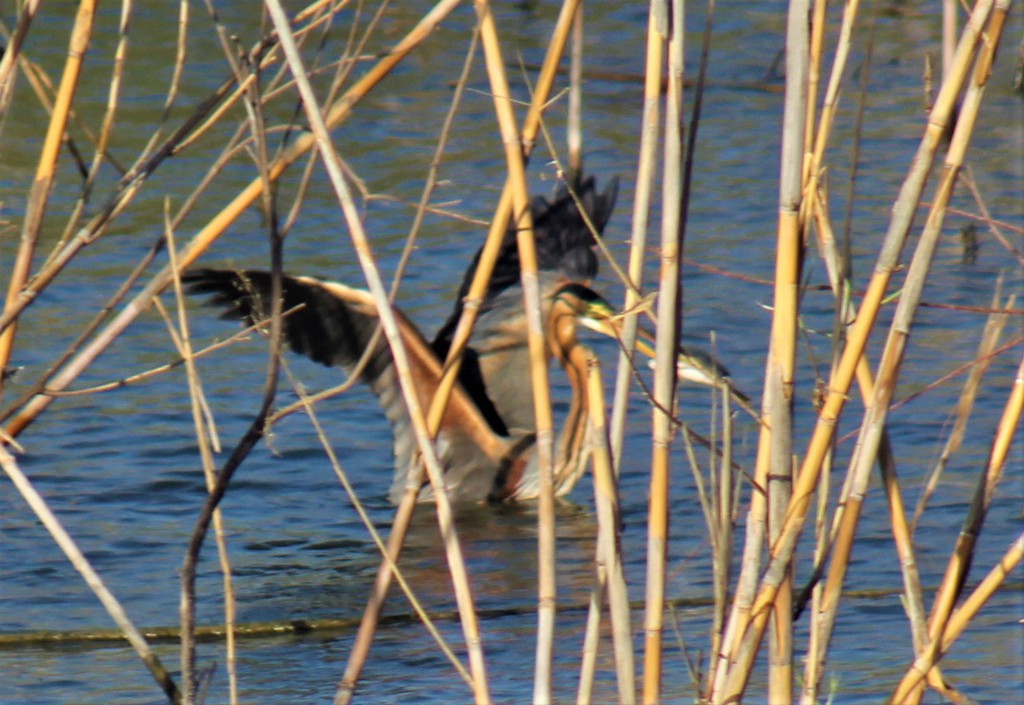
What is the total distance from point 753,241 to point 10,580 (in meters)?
4.18

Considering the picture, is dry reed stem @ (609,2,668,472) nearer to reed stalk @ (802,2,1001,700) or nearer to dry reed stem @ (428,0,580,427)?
dry reed stem @ (428,0,580,427)

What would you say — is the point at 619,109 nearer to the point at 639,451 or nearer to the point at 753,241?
the point at 753,241

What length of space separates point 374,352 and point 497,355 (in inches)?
50.0

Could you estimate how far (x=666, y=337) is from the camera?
216 cm

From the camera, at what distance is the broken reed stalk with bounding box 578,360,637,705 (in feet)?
7.30

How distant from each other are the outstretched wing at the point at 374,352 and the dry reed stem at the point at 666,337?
2.89 meters

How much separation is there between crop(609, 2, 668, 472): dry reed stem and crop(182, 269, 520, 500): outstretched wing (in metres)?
2.81

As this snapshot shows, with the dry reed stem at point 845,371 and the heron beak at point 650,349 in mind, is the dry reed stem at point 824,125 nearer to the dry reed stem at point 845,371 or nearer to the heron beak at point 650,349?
the dry reed stem at point 845,371

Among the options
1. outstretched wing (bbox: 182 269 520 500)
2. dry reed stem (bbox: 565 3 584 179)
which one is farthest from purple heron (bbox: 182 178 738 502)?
dry reed stem (bbox: 565 3 584 179)

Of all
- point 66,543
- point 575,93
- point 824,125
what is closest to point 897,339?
point 824,125

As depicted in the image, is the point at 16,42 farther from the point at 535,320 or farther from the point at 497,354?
the point at 497,354

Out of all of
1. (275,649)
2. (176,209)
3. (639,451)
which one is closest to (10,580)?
(275,649)

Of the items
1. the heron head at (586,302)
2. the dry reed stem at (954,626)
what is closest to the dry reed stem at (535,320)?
the dry reed stem at (954,626)

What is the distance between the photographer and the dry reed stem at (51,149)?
2.39 meters
